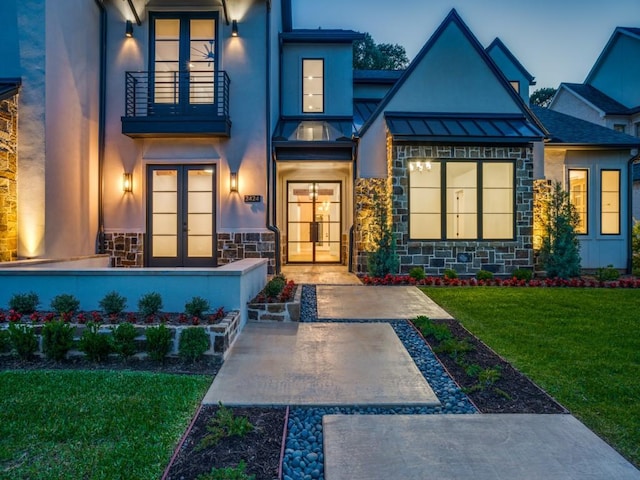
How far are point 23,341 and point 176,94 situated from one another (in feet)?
24.9

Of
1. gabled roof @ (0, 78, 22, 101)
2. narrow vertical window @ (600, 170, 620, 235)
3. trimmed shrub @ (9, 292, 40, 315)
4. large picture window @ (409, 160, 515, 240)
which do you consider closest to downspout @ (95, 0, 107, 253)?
gabled roof @ (0, 78, 22, 101)

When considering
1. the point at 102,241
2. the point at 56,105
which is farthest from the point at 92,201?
the point at 56,105

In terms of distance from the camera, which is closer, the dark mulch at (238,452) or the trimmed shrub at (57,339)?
the dark mulch at (238,452)

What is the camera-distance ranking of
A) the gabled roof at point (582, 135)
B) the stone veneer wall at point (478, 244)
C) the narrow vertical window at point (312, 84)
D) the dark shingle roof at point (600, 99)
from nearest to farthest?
the stone veneer wall at point (478, 244) < the gabled roof at point (582, 135) < the narrow vertical window at point (312, 84) < the dark shingle roof at point (600, 99)

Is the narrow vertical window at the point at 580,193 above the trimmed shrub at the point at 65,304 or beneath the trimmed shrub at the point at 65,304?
above

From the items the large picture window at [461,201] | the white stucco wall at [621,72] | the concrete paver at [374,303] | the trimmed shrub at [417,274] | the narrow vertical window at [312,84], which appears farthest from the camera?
the white stucco wall at [621,72]

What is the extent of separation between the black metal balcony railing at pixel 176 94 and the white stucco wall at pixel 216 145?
273 millimetres

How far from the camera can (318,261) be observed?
12500 millimetres

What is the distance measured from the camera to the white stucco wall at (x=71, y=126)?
25.1 ft

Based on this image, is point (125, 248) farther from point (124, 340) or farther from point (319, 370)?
point (319, 370)

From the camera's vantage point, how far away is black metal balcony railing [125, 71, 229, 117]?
970 centimetres

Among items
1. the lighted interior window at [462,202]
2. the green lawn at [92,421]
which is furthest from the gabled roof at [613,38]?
the green lawn at [92,421]

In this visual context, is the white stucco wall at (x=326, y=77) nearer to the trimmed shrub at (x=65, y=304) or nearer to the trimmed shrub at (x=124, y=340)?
the trimmed shrub at (x=65, y=304)

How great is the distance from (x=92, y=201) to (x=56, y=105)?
7.72ft
